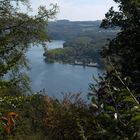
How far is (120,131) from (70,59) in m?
194

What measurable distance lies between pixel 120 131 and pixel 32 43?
12.7 metres

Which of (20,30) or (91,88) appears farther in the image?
(20,30)

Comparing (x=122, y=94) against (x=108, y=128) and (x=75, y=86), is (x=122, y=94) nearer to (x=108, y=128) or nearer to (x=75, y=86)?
(x=108, y=128)

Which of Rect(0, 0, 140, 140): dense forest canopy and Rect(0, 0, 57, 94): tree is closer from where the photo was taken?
Rect(0, 0, 140, 140): dense forest canopy

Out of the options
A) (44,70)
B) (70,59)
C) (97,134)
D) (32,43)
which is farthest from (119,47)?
(70,59)

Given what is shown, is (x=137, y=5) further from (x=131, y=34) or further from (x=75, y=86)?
(x=75, y=86)

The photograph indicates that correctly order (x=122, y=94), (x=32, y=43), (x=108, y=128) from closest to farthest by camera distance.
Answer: (x=122, y=94) < (x=108, y=128) < (x=32, y=43)

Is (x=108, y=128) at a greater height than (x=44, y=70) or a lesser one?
greater

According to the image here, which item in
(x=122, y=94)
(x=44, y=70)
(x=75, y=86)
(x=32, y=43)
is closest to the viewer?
(x=122, y=94)

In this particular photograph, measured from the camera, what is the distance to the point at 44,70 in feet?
473

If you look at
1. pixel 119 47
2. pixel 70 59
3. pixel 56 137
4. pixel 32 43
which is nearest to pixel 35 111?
pixel 119 47

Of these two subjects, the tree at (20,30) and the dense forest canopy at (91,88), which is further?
the tree at (20,30)

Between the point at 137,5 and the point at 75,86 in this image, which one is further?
the point at 75,86

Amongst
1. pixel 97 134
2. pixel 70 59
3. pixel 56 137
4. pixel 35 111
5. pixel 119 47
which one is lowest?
pixel 70 59
